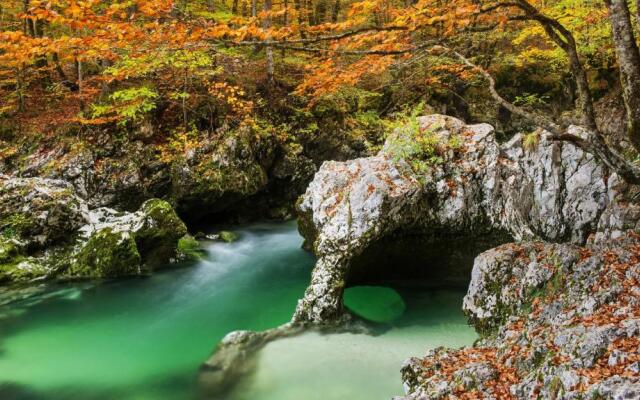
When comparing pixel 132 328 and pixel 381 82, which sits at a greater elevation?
pixel 381 82

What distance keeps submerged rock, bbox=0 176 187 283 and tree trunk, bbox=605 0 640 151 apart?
10072 millimetres

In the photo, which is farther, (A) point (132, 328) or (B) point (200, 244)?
(B) point (200, 244)

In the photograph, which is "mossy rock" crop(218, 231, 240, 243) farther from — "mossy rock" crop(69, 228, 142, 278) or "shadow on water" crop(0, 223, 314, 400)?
"mossy rock" crop(69, 228, 142, 278)

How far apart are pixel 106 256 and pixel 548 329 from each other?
32.3ft

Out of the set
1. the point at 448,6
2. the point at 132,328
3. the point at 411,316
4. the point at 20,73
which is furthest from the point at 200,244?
the point at 448,6

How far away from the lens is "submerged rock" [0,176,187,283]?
10.4m

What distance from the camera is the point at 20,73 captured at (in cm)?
1484

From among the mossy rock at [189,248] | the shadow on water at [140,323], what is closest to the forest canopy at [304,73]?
the mossy rock at [189,248]

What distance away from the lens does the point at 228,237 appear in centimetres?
1358

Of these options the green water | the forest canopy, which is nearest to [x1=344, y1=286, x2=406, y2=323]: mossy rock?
the green water

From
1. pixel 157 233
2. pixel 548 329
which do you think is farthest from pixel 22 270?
pixel 548 329

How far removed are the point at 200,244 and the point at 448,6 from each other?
34.7 ft

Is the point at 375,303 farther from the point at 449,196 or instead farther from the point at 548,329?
the point at 548,329

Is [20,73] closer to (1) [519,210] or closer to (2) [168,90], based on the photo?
(2) [168,90]
